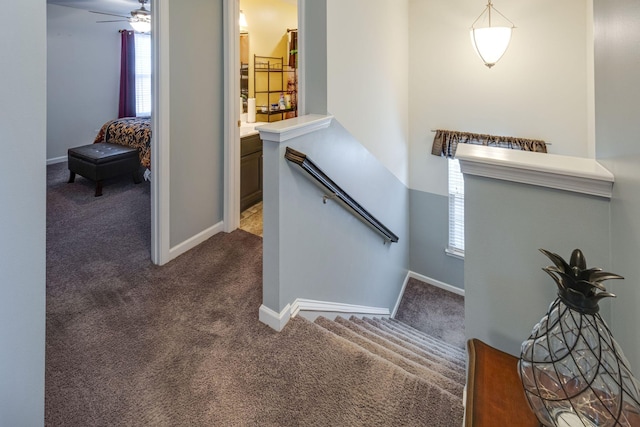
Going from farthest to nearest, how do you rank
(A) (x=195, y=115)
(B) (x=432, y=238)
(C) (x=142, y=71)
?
1. (C) (x=142, y=71)
2. (B) (x=432, y=238)
3. (A) (x=195, y=115)

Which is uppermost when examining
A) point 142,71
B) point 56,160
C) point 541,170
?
point 142,71

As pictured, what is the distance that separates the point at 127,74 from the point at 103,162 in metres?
3.58

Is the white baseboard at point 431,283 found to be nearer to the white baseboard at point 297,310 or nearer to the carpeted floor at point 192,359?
the white baseboard at point 297,310

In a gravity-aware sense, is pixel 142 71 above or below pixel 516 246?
above

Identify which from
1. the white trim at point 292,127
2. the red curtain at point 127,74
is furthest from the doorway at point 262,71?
the red curtain at point 127,74

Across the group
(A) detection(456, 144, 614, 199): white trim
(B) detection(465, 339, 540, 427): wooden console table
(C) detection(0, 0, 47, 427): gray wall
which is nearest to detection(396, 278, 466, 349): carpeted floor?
(B) detection(465, 339, 540, 427): wooden console table

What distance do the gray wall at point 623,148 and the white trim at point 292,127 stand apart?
132 cm

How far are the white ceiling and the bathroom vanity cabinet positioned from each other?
11.8ft

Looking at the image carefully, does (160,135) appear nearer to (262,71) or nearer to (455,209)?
(262,71)

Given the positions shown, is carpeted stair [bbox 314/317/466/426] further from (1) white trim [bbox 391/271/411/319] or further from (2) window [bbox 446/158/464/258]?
(2) window [bbox 446/158/464/258]

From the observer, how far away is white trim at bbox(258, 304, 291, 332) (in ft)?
6.68

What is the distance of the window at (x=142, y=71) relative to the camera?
7258mm

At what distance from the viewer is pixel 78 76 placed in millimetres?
6352

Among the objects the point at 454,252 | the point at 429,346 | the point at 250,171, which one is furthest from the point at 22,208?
the point at 454,252
